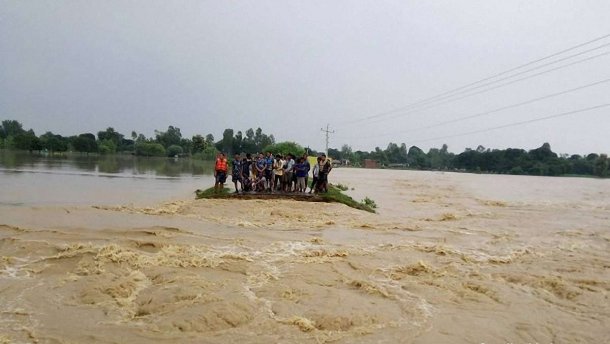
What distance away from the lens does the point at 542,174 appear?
96562 mm

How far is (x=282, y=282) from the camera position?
23.0 feet

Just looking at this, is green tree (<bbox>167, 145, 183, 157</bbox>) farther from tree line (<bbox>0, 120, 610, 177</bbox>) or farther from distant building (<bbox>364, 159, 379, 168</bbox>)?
distant building (<bbox>364, 159, 379, 168</bbox>)

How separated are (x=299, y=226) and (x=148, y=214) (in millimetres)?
4802

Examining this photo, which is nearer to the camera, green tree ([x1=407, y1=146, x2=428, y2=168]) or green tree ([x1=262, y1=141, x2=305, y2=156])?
green tree ([x1=262, y1=141, x2=305, y2=156])

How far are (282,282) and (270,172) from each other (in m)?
12.1

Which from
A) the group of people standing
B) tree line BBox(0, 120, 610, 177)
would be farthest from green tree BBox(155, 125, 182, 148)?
the group of people standing

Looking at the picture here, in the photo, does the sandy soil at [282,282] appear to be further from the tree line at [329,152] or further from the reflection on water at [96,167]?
the tree line at [329,152]

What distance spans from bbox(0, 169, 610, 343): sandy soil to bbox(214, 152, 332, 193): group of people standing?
516 cm

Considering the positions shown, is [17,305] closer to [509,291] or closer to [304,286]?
[304,286]

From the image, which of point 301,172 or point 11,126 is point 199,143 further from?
point 301,172

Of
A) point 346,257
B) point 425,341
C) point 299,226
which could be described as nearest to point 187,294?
point 425,341

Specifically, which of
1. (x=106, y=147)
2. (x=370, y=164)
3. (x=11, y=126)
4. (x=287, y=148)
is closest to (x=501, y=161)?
(x=370, y=164)

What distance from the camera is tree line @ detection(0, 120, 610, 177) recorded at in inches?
3844

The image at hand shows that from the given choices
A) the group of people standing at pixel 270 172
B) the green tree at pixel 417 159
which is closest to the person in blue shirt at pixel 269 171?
the group of people standing at pixel 270 172
